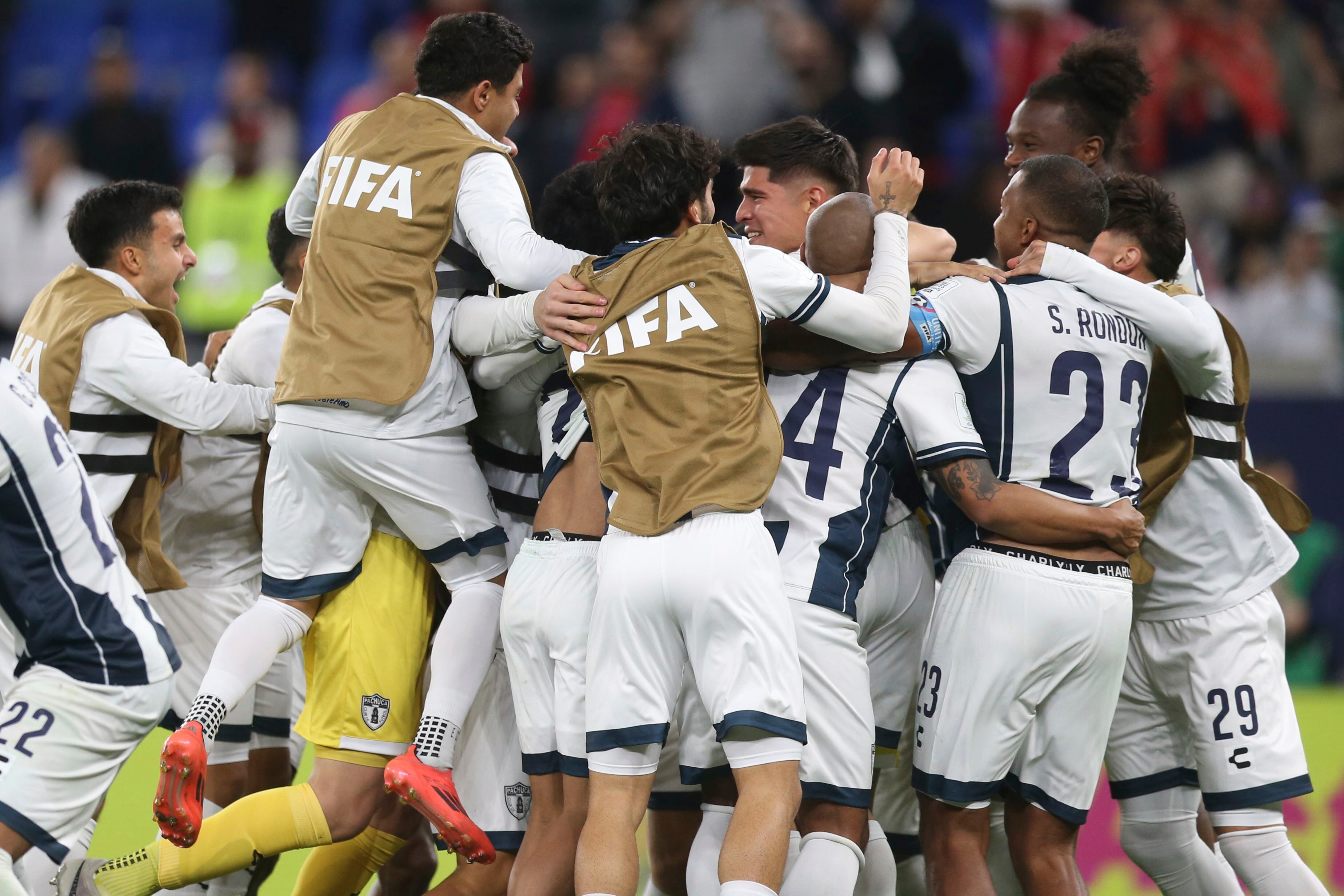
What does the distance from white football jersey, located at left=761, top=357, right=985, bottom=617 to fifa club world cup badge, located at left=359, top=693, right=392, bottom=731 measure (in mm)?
1362

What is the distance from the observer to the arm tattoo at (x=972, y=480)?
4.15 metres

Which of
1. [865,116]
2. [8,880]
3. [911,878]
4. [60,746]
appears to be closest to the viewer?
[8,880]

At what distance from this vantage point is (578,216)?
15.3ft

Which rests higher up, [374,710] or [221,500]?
[221,500]

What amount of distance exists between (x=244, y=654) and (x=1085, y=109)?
11.5 ft

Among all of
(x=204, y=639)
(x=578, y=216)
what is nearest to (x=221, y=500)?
(x=204, y=639)

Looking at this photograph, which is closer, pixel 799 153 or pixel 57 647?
pixel 57 647

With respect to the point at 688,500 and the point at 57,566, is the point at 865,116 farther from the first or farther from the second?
the point at 57,566

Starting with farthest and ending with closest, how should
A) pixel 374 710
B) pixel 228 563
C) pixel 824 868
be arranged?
pixel 228 563, pixel 374 710, pixel 824 868

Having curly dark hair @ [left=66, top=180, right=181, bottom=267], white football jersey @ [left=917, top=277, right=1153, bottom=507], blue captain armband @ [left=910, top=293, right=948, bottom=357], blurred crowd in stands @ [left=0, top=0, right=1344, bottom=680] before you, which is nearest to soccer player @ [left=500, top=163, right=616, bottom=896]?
blue captain armband @ [left=910, top=293, right=948, bottom=357]

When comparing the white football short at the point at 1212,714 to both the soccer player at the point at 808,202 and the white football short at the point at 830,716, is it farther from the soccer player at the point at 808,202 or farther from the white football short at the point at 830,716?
the white football short at the point at 830,716

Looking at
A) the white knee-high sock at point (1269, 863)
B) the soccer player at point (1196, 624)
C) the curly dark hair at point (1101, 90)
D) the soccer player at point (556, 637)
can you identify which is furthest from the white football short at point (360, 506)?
the curly dark hair at point (1101, 90)

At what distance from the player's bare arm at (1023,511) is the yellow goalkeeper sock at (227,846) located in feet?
7.00

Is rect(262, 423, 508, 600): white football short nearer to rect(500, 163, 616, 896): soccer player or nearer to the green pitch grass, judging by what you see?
rect(500, 163, 616, 896): soccer player
